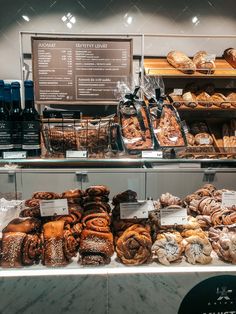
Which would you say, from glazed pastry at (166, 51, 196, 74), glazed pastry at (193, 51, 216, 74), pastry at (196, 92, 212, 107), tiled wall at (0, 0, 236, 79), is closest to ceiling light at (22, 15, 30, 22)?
tiled wall at (0, 0, 236, 79)

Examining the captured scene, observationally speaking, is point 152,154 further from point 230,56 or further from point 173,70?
point 230,56

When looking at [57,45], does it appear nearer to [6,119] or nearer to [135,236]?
[6,119]

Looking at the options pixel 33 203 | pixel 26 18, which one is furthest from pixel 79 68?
pixel 33 203

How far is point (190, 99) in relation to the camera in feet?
12.2

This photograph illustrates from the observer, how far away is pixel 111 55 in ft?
13.1

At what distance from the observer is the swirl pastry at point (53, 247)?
4.81ft

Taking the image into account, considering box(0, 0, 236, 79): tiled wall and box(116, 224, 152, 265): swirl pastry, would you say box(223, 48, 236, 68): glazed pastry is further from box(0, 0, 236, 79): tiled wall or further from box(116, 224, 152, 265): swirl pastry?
box(116, 224, 152, 265): swirl pastry

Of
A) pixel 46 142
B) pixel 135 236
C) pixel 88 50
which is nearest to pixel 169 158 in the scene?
pixel 135 236

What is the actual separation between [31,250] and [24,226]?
0.14 metres

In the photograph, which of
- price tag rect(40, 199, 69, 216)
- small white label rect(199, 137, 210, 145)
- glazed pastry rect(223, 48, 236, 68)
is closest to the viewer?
price tag rect(40, 199, 69, 216)

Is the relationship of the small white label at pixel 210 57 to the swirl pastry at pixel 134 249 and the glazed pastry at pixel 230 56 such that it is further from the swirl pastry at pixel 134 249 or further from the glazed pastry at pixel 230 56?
the swirl pastry at pixel 134 249

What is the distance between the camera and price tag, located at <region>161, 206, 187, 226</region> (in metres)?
1.64

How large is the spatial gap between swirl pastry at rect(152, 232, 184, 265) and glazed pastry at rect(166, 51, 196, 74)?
8.22 feet

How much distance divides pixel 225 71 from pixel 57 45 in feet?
6.25
